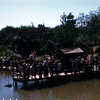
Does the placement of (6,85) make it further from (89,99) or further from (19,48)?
(19,48)

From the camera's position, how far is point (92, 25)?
43.6m

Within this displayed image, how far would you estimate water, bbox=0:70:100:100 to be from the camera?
570 inches


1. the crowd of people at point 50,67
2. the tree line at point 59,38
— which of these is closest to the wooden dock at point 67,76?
the crowd of people at point 50,67

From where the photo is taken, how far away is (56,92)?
15.9 metres

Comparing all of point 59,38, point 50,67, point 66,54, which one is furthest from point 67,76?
point 59,38

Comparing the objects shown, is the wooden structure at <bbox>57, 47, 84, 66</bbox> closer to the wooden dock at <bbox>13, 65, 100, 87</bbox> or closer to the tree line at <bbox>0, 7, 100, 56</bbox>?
the wooden dock at <bbox>13, 65, 100, 87</bbox>

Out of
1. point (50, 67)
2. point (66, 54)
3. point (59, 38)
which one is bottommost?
point (50, 67)

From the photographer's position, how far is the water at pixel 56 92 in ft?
47.5

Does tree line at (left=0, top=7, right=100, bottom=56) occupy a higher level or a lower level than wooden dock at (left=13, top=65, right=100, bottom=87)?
higher

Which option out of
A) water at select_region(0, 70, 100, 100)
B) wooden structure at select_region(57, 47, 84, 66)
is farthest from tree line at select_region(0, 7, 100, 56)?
water at select_region(0, 70, 100, 100)

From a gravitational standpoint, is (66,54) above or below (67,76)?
above

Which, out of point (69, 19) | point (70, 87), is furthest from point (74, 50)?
point (69, 19)

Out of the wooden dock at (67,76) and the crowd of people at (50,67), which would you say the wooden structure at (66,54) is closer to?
the crowd of people at (50,67)

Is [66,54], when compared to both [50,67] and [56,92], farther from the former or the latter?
[56,92]
